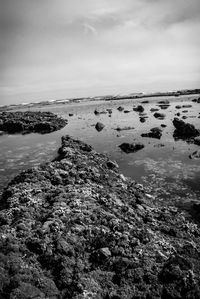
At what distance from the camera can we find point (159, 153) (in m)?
33.2

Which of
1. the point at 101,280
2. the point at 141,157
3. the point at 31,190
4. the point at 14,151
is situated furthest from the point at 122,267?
the point at 14,151

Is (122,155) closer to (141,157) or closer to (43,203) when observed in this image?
(141,157)

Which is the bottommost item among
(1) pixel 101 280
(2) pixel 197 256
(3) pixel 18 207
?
(2) pixel 197 256

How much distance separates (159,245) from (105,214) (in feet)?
12.3

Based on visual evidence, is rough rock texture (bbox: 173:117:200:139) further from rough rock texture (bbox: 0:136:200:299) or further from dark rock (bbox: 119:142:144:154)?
rough rock texture (bbox: 0:136:200:299)

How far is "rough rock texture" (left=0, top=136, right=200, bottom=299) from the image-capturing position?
9289mm

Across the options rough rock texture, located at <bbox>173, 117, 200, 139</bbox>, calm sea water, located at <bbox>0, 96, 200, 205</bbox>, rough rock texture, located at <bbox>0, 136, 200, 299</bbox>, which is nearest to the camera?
rough rock texture, located at <bbox>0, 136, 200, 299</bbox>

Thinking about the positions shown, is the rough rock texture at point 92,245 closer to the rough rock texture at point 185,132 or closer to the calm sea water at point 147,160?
the calm sea water at point 147,160

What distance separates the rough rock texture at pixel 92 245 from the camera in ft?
30.5

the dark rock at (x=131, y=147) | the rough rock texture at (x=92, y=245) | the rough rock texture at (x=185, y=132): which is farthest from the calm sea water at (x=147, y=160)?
the rough rock texture at (x=92, y=245)

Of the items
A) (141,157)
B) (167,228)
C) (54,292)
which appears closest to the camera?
(54,292)

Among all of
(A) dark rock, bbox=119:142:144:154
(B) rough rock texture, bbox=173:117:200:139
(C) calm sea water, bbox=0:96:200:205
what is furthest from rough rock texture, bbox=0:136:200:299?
(B) rough rock texture, bbox=173:117:200:139

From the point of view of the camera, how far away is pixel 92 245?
11969 millimetres

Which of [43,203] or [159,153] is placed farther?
[159,153]
